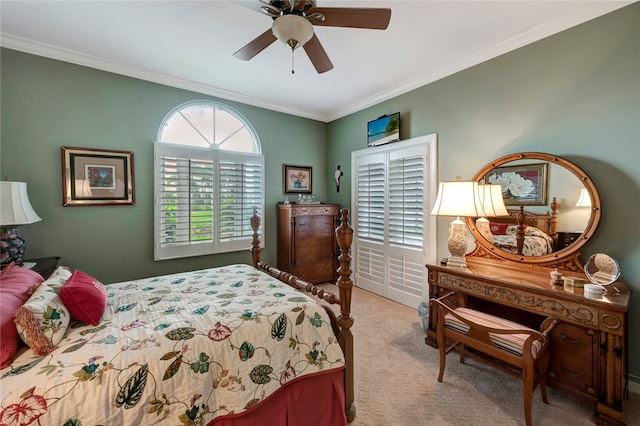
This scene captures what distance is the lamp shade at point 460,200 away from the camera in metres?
2.29

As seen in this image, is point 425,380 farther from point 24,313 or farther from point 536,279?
point 24,313

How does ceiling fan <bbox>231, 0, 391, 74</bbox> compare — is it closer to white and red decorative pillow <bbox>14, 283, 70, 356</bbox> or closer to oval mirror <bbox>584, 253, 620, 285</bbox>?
white and red decorative pillow <bbox>14, 283, 70, 356</bbox>

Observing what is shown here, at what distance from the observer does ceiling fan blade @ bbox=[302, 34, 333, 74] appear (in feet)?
6.26

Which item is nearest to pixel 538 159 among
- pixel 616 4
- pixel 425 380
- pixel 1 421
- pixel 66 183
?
pixel 616 4

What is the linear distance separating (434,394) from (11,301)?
8.54 ft

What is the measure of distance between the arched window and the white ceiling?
48 centimetres

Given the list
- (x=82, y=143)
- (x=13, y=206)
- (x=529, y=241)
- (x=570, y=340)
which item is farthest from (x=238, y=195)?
(x=570, y=340)

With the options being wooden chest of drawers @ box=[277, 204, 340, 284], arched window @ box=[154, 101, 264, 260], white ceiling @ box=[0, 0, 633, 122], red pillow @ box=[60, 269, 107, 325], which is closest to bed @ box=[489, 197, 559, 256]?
white ceiling @ box=[0, 0, 633, 122]

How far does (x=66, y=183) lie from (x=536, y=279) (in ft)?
14.6

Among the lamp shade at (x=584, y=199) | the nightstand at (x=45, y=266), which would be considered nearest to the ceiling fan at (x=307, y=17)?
the lamp shade at (x=584, y=199)

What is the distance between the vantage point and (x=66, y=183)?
8.86 ft

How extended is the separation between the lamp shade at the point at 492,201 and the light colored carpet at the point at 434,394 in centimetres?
132

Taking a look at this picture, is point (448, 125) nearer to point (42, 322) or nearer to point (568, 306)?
point (568, 306)

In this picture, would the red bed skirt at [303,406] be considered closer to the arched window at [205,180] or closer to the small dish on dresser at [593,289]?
the small dish on dresser at [593,289]
